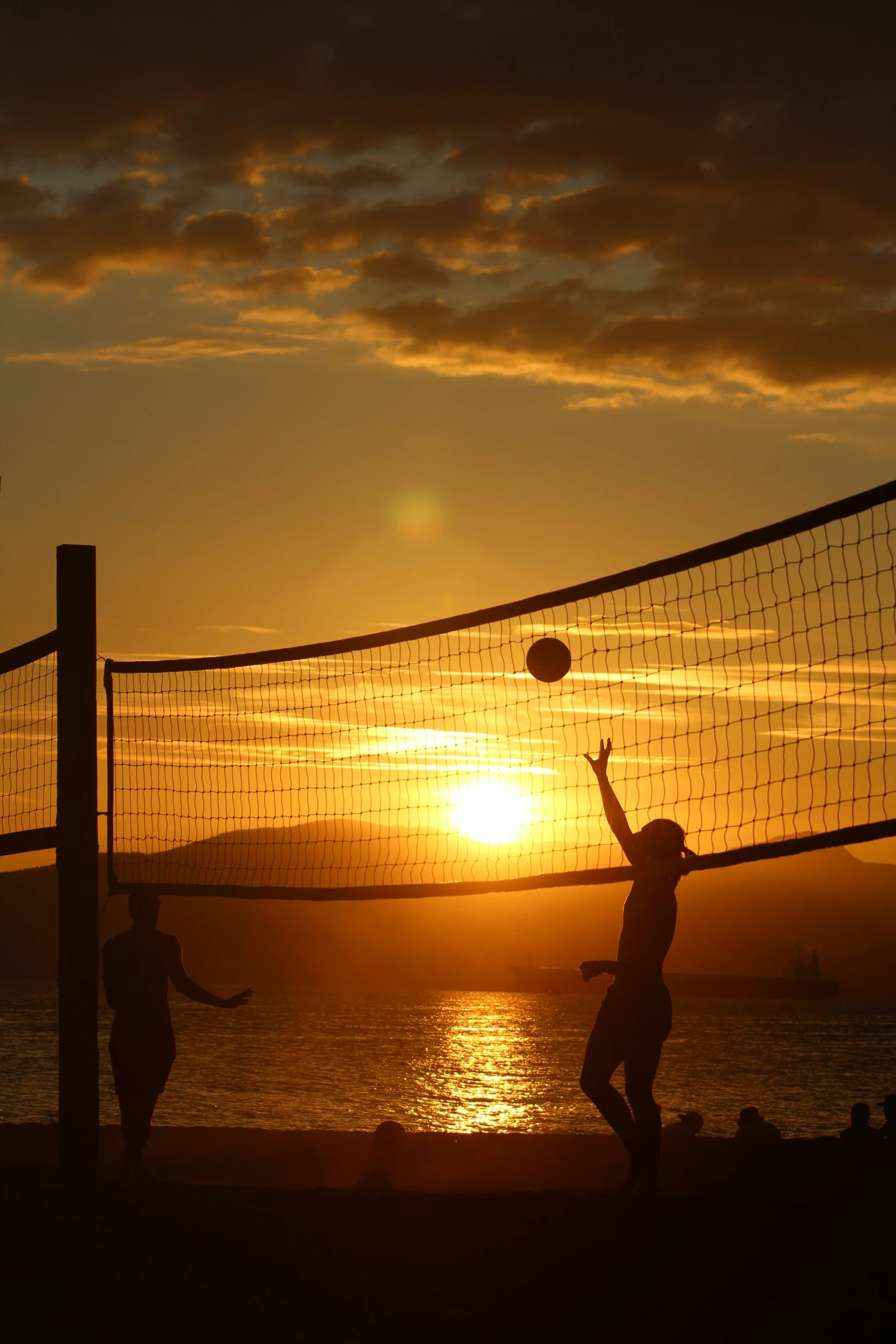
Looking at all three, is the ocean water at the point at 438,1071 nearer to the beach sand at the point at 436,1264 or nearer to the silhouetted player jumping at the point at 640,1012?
the silhouetted player jumping at the point at 640,1012

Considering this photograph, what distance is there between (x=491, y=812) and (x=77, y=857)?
2554 mm

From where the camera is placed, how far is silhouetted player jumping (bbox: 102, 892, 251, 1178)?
8.01 m

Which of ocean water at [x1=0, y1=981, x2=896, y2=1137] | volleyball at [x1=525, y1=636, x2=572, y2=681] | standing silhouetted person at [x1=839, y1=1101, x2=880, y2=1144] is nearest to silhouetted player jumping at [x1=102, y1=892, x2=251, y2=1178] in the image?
volleyball at [x1=525, y1=636, x2=572, y2=681]

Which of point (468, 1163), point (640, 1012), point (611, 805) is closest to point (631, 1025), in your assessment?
point (640, 1012)

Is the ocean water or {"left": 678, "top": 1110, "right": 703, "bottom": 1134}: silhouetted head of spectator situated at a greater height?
{"left": 678, "top": 1110, "right": 703, "bottom": 1134}: silhouetted head of spectator

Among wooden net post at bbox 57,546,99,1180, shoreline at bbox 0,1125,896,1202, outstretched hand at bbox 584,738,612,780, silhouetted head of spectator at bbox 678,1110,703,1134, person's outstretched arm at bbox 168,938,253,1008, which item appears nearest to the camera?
outstretched hand at bbox 584,738,612,780

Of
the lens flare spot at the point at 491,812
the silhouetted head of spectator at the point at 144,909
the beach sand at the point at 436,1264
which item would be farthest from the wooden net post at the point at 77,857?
the lens flare spot at the point at 491,812

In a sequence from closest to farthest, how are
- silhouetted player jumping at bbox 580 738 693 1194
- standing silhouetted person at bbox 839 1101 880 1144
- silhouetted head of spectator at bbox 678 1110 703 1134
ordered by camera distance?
silhouetted player jumping at bbox 580 738 693 1194
standing silhouetted person at bbox 839 1101 880 1144
silhouetted head of spectator at bbox 678 1110 703 1134

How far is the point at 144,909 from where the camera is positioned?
833 cm

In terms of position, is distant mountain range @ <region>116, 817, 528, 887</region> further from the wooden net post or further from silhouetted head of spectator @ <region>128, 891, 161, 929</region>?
the wooden net post

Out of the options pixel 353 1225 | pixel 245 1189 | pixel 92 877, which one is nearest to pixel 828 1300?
pixel 353 1225

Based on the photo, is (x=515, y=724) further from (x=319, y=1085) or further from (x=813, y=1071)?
(x=813, y=1071)

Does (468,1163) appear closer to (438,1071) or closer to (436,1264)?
(436,1264)

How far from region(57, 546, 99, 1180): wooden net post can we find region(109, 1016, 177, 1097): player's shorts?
0.15m
